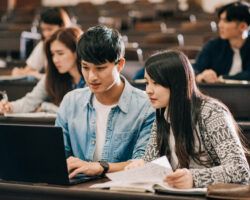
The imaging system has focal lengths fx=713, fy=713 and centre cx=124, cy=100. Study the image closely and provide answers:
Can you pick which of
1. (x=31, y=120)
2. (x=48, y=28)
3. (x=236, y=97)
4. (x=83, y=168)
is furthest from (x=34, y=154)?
(x=48, y=28)

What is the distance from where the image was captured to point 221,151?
2.11 meters

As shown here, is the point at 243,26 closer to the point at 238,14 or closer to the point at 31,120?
the point at 238,14

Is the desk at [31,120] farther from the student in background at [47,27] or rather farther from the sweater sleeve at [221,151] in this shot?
the student in background at [47,27]

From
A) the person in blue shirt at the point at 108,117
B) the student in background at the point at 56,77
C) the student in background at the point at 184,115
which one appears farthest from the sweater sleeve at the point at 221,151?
the student in background at the point at 56,77

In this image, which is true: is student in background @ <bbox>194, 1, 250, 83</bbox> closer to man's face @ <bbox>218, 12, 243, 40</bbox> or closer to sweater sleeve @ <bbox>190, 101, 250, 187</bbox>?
man's face @ <bbox>218, 12, 243, 40</bbox>

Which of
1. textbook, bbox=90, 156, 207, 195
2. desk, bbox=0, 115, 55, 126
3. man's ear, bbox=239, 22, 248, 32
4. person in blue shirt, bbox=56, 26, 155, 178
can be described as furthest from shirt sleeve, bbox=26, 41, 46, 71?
textbook, bbox=90, 156, 207, 195

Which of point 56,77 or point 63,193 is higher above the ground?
point 56,77

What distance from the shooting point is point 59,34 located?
10.7 feet

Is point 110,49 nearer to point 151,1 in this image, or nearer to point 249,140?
point 249,140

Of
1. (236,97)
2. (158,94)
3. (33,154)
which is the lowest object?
(236,97)

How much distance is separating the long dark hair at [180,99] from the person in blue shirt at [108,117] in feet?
0.70

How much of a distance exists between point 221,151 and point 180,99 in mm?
216

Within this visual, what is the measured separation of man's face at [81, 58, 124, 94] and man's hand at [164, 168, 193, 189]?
1.71 feet

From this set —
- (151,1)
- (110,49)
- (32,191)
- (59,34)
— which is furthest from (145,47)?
(151,1)
